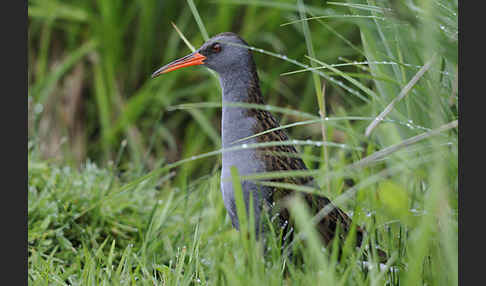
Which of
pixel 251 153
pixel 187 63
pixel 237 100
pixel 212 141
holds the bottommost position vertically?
pixel 212 141

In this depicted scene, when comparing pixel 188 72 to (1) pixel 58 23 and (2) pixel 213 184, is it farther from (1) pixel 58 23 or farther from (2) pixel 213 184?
(2) pixel 213 184

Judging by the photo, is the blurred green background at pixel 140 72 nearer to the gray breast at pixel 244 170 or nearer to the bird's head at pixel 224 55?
the bird's head at pixel 224 55

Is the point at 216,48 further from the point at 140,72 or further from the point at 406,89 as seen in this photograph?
the point at 140,72

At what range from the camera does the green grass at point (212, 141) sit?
5.85 feet

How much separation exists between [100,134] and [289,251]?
9.96 feet

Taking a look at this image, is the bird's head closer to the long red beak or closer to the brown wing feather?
the long red beak

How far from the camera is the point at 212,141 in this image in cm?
467

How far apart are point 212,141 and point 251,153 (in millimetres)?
2433

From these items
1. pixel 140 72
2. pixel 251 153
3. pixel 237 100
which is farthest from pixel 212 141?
pixel 251 153

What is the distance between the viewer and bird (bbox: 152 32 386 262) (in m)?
2.22

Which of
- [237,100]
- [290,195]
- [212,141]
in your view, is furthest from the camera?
[212,141]

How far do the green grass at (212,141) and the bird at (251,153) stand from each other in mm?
64

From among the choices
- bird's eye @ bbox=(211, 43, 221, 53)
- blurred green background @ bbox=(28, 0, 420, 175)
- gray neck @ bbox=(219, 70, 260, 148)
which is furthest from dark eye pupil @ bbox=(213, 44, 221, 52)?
blurred green background @ bbox=(28, 0, 420, 175)

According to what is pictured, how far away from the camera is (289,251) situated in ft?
6.73
